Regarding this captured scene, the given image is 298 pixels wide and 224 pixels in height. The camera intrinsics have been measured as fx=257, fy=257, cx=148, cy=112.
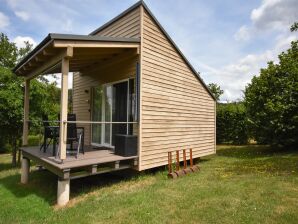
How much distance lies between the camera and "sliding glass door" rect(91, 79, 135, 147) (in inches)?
307

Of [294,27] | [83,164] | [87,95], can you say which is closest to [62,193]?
[83,164]

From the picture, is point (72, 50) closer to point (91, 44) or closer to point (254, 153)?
point (91, 44)

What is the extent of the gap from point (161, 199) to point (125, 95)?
3.68 m

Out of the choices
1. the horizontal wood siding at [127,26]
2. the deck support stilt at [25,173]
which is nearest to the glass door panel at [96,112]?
the horizontal wood siding at [127,26]

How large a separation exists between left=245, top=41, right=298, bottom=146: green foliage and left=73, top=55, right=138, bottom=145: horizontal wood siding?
827 cm

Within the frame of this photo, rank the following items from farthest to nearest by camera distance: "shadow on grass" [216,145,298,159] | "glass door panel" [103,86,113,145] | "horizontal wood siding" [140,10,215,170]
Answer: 1. "shadow on grass" [216,145,298,159]
2. "glass door panel" [103,86,113,145]
3. "horizontal wood siding" [140,10,215,170]

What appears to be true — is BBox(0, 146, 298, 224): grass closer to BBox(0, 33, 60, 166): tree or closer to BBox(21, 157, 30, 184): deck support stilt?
BBox(21, 157, 30, 184): deck support stilt

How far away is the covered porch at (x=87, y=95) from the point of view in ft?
17.8

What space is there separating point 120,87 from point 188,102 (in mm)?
2474

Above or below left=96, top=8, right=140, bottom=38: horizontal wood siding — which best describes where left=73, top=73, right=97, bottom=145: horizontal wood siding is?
below

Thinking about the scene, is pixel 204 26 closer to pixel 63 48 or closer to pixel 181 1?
pixel 181 1

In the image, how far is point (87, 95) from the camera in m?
9.88

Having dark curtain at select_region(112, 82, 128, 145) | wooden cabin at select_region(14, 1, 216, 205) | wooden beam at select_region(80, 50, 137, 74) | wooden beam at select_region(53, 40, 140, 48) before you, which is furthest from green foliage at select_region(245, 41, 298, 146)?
wooden beam at select_region(53, 40, 140, 48)

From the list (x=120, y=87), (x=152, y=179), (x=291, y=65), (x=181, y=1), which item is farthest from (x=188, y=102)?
(x=291, y=65)
